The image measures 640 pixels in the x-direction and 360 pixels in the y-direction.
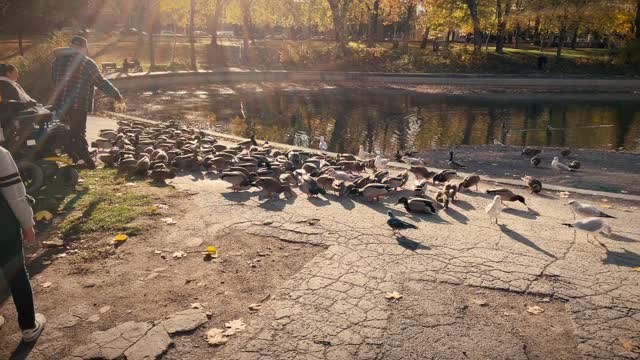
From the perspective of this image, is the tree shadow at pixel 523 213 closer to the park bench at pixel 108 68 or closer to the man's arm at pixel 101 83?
the man's arm at pixel 101 83

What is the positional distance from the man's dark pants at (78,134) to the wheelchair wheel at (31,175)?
2054 millimetres

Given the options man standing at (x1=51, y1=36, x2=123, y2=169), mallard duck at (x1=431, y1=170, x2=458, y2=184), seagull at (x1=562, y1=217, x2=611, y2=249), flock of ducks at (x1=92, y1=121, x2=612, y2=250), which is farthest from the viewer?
mallard duck at (x1=431, y1=170, x2=458, y2=184)

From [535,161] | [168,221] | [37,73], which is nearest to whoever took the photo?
[168,221]

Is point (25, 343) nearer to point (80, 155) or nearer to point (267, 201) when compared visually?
point (267, 201)

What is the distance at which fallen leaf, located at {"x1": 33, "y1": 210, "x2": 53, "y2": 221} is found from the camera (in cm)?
776

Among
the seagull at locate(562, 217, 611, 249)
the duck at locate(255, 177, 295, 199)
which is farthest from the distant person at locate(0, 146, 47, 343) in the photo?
the seagull at locate(562, 217, 611, 249)

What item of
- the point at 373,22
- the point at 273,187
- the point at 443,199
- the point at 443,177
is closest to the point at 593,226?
the point at 443,199

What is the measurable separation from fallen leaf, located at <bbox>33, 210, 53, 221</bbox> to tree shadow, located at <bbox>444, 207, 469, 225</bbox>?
747 cm

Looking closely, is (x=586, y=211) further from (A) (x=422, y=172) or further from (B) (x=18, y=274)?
(B) (x=18, y=274)

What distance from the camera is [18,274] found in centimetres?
461

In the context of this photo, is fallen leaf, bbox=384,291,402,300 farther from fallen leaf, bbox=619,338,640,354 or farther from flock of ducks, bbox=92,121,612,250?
fallen leaf, bbox=619,338,640,354

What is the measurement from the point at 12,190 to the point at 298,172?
7989 millimetres

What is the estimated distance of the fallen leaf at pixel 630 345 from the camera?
193 inches

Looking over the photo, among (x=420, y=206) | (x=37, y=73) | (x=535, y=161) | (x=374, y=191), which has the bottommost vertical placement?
(x=535, y=161)
